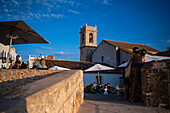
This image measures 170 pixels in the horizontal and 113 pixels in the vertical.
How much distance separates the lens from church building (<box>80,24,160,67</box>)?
70.1ft

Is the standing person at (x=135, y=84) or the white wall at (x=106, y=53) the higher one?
the white wall at (x=106, y=53)

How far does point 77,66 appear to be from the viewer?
20.4 metres

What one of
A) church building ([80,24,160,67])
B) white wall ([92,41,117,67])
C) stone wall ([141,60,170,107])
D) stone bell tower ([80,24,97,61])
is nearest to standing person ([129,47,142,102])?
stone wall ([141,60,170,107])

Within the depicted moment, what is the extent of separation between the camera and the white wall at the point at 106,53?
22059 millimetres

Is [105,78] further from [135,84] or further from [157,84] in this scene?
[157,84]

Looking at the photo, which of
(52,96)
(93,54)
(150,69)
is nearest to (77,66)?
(93,54)

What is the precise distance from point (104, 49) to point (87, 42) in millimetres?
6494

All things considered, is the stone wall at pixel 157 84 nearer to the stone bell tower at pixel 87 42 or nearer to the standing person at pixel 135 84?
the standing person at pixel 135 84

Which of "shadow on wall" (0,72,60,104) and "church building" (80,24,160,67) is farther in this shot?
"church building" (80,24,160,67)

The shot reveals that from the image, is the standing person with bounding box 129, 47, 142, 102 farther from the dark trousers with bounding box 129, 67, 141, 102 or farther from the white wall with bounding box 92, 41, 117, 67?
the white wall with bounding box 92, 41, 117, 67

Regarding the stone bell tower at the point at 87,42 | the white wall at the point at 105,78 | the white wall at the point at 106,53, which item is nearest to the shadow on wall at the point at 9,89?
the white wall at the point at 105,78

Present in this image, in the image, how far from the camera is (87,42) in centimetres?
2975

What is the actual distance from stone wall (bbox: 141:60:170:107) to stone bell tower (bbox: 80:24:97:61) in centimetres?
2491

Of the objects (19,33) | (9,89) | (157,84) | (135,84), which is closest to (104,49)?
(19,33)
